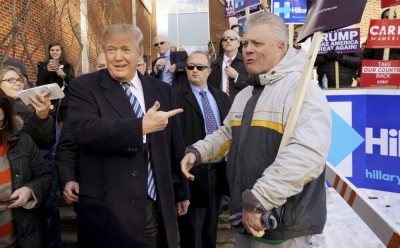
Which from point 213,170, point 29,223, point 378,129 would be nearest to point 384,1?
point 378,129

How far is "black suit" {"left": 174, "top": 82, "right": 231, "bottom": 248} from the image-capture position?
143 inches

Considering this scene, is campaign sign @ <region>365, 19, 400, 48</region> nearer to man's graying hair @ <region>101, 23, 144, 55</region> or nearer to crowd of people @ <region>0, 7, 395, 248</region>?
crowd of people @ <region>0, 7, 395, 248</region>

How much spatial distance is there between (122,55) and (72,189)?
1011mm

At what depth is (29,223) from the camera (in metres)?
2.73

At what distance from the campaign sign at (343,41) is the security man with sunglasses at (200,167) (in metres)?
4.39

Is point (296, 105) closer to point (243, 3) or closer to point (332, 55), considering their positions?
point (332, 55)

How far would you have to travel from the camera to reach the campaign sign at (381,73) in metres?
6.49

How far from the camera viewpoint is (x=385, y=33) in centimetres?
644

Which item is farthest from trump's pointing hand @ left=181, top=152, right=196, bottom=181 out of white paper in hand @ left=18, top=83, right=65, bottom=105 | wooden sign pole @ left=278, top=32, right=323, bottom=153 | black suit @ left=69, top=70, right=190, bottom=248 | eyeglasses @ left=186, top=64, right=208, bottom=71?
eyeglasses @ left=186, top=64, right=208, bottom=71

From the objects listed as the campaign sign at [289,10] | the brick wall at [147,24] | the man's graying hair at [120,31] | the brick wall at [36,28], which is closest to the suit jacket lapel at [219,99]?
the man's graying hair at [120,31]

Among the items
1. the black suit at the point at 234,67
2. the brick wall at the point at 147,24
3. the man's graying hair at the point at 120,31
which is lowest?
the black suit at the point at 234,67

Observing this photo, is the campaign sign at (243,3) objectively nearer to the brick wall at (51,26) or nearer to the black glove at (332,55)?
the black glove at (332,55)

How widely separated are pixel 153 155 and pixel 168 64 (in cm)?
329

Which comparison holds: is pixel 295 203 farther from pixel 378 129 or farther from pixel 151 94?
pixel 378 129
